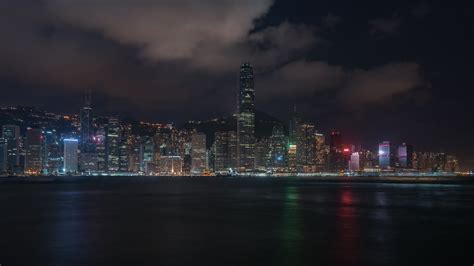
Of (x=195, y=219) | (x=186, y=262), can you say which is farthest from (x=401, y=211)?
(x=186, y=262)

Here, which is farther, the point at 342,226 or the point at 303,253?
the point at 342,226

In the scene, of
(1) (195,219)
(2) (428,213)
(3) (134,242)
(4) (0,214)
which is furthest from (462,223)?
(4) (0,214)

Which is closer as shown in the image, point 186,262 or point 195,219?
point 186,262

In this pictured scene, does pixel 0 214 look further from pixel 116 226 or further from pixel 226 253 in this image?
pixel 226 253

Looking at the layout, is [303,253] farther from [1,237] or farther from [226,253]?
[1,237]

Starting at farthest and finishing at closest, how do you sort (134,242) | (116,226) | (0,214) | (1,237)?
(0,214), (116,226), (1,237), (134,242)

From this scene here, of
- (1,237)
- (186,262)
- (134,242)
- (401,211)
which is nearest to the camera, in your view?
(186,262)

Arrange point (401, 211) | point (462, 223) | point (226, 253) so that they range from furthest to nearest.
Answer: point (401, 211)
point (462, 223)
point (226, 253)

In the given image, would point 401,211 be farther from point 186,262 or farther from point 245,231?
point 186,262

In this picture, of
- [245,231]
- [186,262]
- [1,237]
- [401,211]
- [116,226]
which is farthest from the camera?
[401,211]
